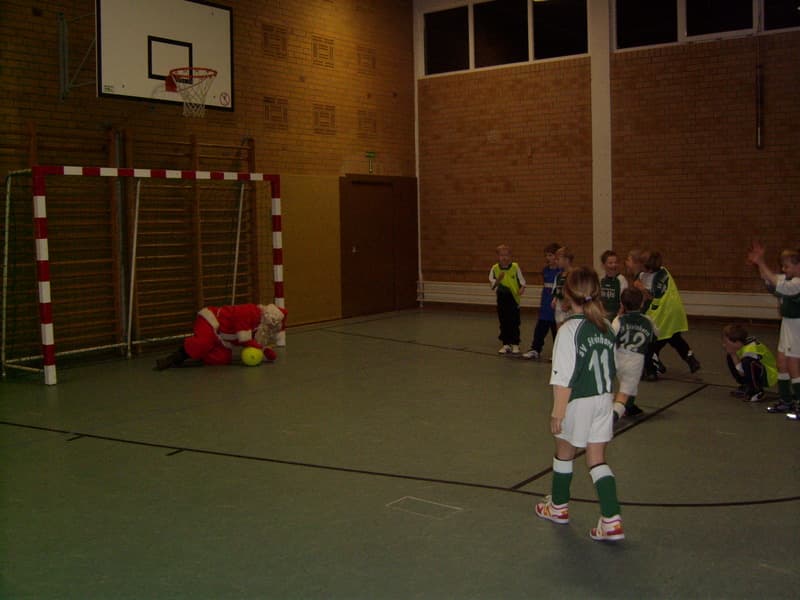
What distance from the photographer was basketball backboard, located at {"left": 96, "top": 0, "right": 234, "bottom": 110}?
1067 cm

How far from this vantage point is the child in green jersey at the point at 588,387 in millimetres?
4625

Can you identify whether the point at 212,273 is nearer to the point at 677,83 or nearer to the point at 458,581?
the point at 677,83

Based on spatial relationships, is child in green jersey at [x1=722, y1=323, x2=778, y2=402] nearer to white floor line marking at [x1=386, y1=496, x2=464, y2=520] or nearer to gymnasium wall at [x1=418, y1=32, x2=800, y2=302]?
white floor line marking at [x1=386, y1=496, x2=464, y2=520]

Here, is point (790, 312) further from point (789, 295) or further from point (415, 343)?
→ point (415, 343)

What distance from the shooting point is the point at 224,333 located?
10.8m

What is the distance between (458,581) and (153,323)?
900 cm

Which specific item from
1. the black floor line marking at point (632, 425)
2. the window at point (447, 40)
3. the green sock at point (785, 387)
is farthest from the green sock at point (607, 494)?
the window at point (447, 40)

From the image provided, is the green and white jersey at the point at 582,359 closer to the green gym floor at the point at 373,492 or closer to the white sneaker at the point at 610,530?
the white sneaker at the point at 610,530

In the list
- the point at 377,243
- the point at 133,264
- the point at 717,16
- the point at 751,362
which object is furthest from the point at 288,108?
the point at 751,362

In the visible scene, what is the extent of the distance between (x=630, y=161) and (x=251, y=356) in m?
7.55

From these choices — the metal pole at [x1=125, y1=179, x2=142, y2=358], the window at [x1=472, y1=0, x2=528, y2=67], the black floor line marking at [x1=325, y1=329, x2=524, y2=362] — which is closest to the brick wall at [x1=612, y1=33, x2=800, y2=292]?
the window at [x1=472, y1=0, x2=528, y2=67]

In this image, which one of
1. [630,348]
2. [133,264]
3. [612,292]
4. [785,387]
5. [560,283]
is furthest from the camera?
[133,264]

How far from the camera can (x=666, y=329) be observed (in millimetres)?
9352

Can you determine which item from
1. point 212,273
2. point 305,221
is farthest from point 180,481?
point 305,221
